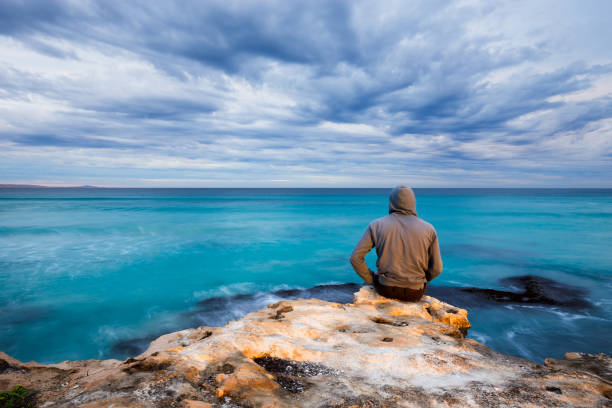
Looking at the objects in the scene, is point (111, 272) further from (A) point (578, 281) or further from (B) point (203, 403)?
(A) point (578, 281)

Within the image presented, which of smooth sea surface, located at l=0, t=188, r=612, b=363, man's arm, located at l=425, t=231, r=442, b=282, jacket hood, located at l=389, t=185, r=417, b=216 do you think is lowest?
smooth sea surface, located at l=0, t=188, r=612, b=363

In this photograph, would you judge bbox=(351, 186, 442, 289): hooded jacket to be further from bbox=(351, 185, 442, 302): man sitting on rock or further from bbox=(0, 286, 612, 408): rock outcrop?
bbox=(0, 286, 612, 408): rock outcrop

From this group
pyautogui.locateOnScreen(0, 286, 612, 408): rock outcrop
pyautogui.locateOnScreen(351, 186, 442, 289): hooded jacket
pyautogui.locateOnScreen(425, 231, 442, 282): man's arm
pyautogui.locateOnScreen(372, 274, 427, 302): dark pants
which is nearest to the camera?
pyautogui.locateOnScreen(0, 286, 612, 408): rock outcrop

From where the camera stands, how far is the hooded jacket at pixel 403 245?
4.55m

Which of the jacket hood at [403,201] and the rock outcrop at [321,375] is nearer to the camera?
the rock outcrop at [321,375]

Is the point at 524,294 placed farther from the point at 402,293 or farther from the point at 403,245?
the point at 403,245

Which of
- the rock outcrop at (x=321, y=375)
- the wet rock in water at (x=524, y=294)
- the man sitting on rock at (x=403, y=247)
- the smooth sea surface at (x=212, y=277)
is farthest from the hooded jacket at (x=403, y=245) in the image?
the wet rock in water at (x=524, y=294)

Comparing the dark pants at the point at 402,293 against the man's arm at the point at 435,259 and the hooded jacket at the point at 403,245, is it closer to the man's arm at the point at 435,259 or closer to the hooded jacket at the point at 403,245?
the hooded jacket at the point at 403,245

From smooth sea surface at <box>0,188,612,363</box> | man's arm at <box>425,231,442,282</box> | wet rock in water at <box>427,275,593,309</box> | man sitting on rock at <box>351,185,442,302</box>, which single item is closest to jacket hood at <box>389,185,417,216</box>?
man sitting on rock at <box>351,185,442,302</box>

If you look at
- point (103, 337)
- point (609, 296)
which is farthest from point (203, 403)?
point (609, 296)

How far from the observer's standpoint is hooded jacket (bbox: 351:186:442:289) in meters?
4.55

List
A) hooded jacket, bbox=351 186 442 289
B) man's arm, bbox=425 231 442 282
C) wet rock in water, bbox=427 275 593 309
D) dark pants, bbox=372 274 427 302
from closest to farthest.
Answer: hooded jacket, bbox=351 186 442 289 < man's arm, bbox=425 231 442 282 < dark pants, bbox=372 274 427 302 < wet rock in water, bbox=427 275 593 309

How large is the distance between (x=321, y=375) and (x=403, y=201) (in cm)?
277

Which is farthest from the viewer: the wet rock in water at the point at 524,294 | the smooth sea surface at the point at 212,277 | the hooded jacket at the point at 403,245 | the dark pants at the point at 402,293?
the wet rock in water at the point at 524,294
